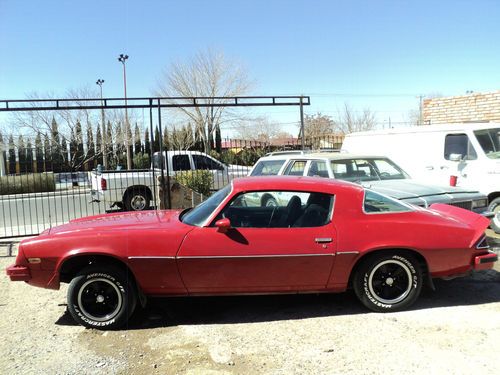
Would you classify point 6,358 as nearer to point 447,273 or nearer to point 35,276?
point 35,276

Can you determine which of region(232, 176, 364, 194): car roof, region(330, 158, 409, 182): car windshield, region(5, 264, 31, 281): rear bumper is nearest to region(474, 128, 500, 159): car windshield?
region(330, 158, 409, 182): car windshield

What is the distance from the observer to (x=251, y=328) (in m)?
4.31

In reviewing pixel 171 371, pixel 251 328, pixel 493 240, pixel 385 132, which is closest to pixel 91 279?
pixel 171 371

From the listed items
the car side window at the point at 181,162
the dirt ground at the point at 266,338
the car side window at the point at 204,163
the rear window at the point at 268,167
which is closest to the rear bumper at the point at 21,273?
the dirt ground at the point at 266,338

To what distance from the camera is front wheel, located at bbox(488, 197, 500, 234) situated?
321 inches

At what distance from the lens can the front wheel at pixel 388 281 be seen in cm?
446

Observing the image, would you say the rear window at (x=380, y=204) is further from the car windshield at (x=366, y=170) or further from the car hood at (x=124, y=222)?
the car windshield at (x=366, y=170)

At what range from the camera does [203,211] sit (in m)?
4.68

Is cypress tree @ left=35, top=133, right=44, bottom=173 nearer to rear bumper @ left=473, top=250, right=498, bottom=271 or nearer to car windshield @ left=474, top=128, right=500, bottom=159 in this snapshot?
rear bumper @ left=473, top=250, right=498, bottom=271

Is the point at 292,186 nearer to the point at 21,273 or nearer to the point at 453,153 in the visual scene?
the point at 21,273

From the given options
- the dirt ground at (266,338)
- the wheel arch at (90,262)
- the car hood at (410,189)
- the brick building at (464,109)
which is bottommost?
the dirt ground at (266,338)

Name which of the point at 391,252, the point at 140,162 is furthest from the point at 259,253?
the point at 140,162

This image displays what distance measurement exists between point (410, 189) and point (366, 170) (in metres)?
1.35

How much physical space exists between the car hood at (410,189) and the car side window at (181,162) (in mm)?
7472
